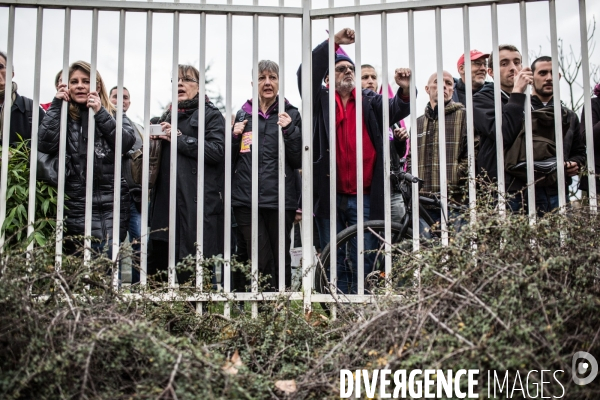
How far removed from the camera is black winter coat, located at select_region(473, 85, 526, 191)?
4523 mm

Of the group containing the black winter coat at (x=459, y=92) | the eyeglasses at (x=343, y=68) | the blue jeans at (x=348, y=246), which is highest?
the eyeglasses at (x=343, y=68)

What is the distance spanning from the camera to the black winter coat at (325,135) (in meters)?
5.02

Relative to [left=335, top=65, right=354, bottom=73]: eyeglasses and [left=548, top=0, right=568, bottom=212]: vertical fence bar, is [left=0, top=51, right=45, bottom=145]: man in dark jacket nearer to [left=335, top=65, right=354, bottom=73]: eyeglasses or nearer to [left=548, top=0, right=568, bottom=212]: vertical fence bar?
[left=335, top=65, right=354, bottom=73]: eyeglasses

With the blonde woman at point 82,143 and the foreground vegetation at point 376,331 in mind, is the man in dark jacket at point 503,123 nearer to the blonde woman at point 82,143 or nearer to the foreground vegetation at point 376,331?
the foreground vegetation at point 376,331

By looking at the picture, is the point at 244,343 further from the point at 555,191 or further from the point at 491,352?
the point at 555,191

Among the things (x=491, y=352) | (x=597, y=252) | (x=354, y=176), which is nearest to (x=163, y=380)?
(x=491, y=352)

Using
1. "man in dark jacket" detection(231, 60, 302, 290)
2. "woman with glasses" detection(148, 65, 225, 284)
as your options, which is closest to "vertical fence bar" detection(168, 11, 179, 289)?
"woman with glasses" detection(148, 65, 225, 284)

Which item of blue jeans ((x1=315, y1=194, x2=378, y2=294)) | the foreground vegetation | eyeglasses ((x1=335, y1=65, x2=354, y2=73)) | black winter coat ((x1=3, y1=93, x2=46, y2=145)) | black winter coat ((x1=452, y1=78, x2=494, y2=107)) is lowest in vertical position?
the foreground vegetation

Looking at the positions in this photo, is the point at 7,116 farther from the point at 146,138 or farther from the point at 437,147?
the point at 437,147

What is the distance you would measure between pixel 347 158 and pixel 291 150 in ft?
1.91

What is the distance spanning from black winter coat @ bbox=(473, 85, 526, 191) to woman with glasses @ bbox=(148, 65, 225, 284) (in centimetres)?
190

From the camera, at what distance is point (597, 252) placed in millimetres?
3115

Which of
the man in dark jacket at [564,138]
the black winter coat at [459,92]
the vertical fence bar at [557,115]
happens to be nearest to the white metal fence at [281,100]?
the vertical fence bar at [557,115]

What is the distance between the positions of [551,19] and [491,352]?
2.60 meters
